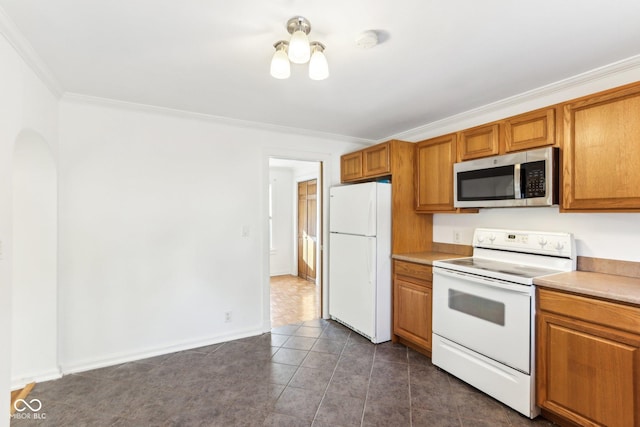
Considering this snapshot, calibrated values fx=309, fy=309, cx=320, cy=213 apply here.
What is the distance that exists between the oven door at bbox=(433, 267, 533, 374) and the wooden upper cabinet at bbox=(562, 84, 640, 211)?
2.41ft

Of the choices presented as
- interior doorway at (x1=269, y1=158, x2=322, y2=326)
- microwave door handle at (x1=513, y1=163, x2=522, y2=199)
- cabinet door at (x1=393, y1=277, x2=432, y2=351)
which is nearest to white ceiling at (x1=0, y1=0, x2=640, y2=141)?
microwave door handle at (x1=513, y1=163, x2=522, y2=199)

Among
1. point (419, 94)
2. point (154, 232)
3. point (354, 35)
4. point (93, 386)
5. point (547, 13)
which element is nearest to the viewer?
point (547, 13)

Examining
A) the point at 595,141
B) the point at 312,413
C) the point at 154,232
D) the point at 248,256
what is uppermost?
the point at 595,141

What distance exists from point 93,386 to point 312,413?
1.74m

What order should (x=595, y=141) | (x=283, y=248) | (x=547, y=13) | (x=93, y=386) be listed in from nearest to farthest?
(x=547, y=13) → (x=595, y=141) → (x=93, y=386) → (x=283, y=248)

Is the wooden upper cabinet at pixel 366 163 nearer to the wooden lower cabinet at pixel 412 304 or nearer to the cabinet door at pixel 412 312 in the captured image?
the wooden lower cabinet at pixel 412 304

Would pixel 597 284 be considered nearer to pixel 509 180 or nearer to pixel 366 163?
pixel 509 180

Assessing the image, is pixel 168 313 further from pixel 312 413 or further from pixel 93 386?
pixel 312 413

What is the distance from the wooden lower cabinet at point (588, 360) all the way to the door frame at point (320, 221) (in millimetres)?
2355

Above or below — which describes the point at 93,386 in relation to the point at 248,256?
below

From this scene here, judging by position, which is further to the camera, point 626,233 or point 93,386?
point 93,386

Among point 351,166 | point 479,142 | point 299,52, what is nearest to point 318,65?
point 299,52

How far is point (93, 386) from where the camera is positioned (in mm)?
2406

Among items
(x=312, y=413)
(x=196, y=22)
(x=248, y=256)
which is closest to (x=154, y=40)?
(x=196, y=22)
